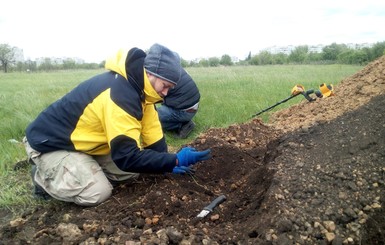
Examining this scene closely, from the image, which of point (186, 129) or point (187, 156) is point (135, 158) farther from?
point (186, 129)

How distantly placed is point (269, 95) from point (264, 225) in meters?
5.51

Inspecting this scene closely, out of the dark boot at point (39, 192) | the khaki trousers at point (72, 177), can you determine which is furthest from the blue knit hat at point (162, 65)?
the dark boot at point (39, 192)

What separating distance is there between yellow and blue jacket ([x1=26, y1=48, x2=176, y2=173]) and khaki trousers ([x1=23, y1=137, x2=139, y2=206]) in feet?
0.24

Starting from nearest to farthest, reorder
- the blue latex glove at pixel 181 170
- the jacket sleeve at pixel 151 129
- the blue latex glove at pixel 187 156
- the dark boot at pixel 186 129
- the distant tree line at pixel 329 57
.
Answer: the blue latex glove at pixel 187 156 < the blue latex glove at pixel 181 170 < the jacket sleeve at pixel 151 129 < the dark boot at pixel 186 129 < the distant tree line at pixel 329 57

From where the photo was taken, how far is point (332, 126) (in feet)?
10.3

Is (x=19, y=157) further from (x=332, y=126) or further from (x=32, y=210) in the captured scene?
(x=332, y=126)

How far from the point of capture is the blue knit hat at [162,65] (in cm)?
267

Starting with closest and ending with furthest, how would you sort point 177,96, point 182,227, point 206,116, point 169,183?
point 182,227
point 169,183
point 177,96
point 206,116

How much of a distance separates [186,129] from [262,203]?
3.05 meters

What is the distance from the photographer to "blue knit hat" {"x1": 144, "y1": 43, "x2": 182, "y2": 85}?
8.75 ft

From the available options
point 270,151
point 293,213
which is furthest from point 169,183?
point 293,213

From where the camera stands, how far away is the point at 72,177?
2910mm

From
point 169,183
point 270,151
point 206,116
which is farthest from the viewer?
point 206,116

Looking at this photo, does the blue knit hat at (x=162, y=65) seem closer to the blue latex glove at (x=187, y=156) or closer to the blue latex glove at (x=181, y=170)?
the blue latex glove at (x=187, y=156)
